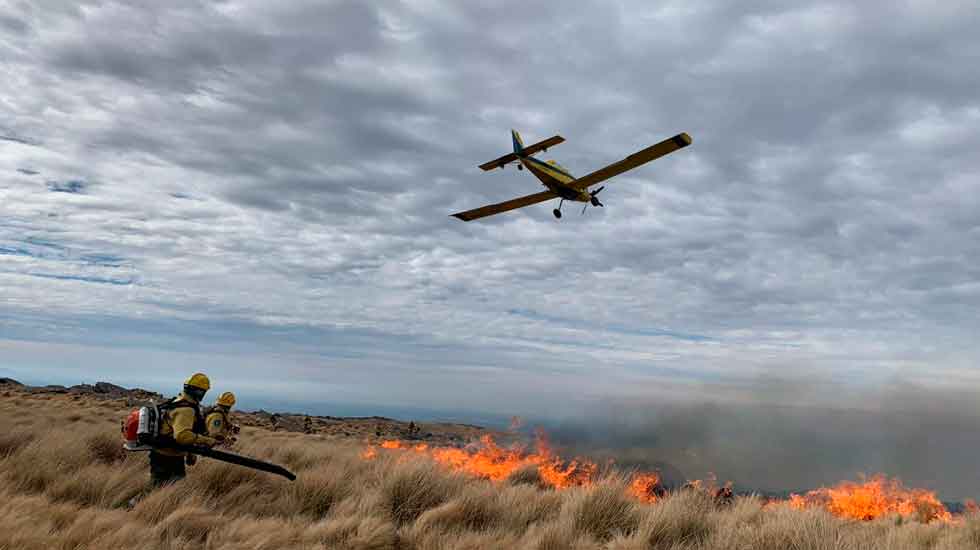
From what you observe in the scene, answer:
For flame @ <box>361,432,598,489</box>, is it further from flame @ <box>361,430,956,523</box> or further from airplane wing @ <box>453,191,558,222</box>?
airplane wing @ <box>453,191,558,222</box>

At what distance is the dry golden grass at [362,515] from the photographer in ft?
21.4

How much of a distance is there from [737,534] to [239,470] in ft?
25.9

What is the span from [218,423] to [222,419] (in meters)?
0.10

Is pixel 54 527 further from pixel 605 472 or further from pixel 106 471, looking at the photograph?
pixel 605 472

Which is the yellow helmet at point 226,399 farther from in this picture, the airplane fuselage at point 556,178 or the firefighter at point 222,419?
the airplane fuselage at point 556,178

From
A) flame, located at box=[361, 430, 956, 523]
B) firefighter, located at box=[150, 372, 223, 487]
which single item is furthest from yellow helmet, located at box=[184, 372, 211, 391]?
flame, located at box=[361, 430, 956, 523]

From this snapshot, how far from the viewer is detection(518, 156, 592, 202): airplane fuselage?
19469mm

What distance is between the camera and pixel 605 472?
10.8 meters

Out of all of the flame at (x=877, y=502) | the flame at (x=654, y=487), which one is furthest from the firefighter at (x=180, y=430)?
the flame at (x=877, y=502)

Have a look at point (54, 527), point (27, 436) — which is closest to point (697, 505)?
point (54, 527)

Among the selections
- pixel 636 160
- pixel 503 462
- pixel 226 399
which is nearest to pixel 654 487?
pixel 503 462

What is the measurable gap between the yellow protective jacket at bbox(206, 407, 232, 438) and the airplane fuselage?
12993 mm

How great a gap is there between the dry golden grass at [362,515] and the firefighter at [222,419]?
84 centimetres

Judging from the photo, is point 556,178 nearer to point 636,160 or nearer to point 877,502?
point 636,160
